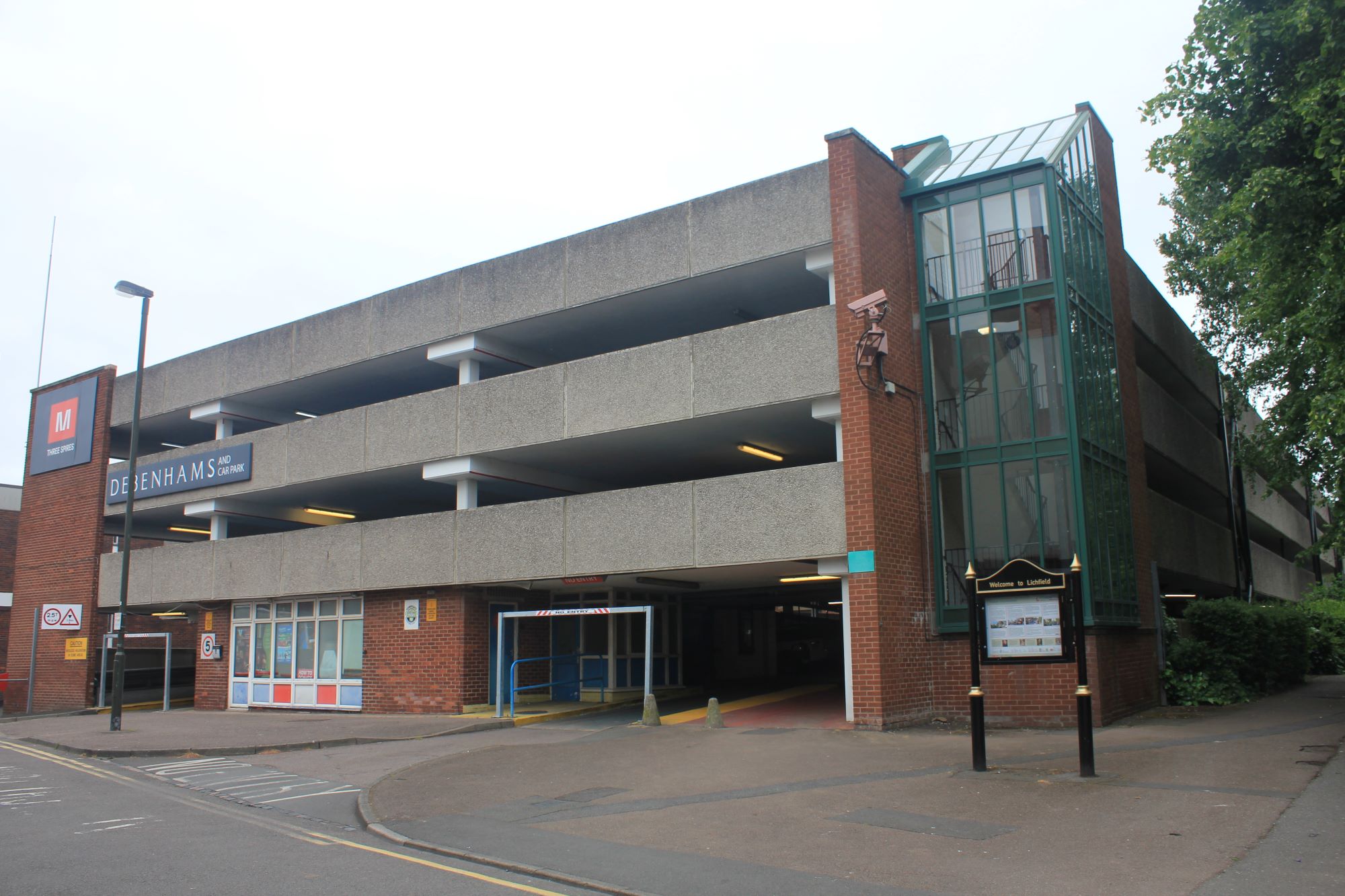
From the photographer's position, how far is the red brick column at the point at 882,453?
15.3 metres

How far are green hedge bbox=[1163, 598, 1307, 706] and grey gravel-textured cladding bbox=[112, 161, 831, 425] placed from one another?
34.9 feet

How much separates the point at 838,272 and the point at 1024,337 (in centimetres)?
320

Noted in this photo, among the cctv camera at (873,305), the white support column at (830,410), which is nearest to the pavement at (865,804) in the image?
the white support column at (830,410)

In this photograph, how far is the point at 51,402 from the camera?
30.9 meters

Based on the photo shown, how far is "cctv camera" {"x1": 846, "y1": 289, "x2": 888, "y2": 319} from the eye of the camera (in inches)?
620

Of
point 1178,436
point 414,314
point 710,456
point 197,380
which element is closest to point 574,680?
point 710,456

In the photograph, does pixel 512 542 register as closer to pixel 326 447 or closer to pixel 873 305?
pixel 326 447

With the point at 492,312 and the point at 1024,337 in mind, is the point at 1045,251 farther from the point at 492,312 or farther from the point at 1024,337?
the point at 492,312

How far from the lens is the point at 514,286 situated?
68.5 ft

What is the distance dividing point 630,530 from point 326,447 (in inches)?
353

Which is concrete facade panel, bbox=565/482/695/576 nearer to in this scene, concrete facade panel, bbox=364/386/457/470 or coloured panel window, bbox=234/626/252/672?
concrete facade panel, bbox=364/386/457/470

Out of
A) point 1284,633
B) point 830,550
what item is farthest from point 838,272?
point 1284,633

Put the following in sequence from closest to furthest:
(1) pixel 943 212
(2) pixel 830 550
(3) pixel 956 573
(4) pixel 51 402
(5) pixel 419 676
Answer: (2) pixel 830 550 → (3) pixel 956 573 → (1) pixel 943 212 → (5) pixel 419 676 → (4) pixel 51 402

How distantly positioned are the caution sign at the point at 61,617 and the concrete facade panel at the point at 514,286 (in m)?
13.3
